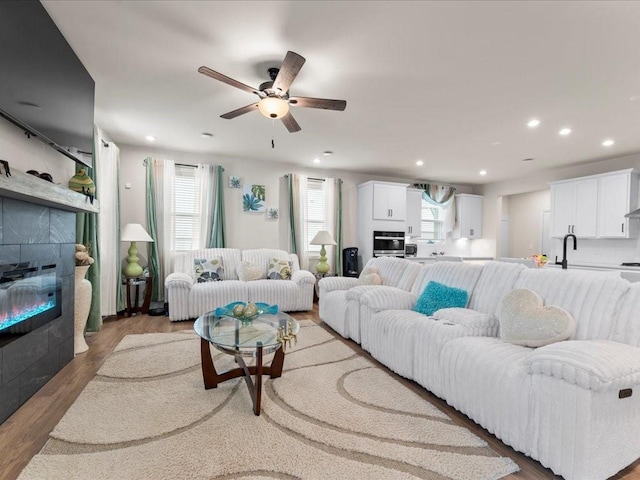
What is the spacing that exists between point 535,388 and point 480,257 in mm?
6313

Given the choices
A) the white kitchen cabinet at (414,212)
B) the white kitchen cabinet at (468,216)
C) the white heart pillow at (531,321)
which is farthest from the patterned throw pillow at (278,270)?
the white kitchen cabinet at (468,216)

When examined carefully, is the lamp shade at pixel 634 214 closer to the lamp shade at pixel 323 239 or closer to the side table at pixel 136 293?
the lamp shade at pixel 323 239

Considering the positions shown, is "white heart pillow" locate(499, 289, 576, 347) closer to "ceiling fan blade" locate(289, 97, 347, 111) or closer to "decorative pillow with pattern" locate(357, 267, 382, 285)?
"decorative pillow with pattern" locate(357, 267, 382, 285)

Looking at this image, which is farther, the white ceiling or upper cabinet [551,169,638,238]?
upper cabinet [551,169,638,238]

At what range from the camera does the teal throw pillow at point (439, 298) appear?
267 cm

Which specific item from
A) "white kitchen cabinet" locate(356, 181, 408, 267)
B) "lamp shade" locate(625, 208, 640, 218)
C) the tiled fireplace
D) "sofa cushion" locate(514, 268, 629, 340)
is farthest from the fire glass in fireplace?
"lamp shade" locate(625, 208, 640, 218)

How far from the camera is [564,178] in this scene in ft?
→ 19.3

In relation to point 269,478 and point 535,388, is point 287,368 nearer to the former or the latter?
point 269,478

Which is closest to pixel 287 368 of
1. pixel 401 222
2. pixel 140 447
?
pixel 140 447

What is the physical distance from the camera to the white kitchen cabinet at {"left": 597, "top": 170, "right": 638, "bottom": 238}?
4.91 metres

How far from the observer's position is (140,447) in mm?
1667

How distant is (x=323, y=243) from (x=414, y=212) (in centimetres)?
251

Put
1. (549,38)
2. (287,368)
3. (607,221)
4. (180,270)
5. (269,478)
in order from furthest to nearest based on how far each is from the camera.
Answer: (607,221)
(180,270)
(287,368)
(549,38)
(269,478)

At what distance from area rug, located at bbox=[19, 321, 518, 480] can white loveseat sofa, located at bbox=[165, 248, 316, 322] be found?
1605mm
